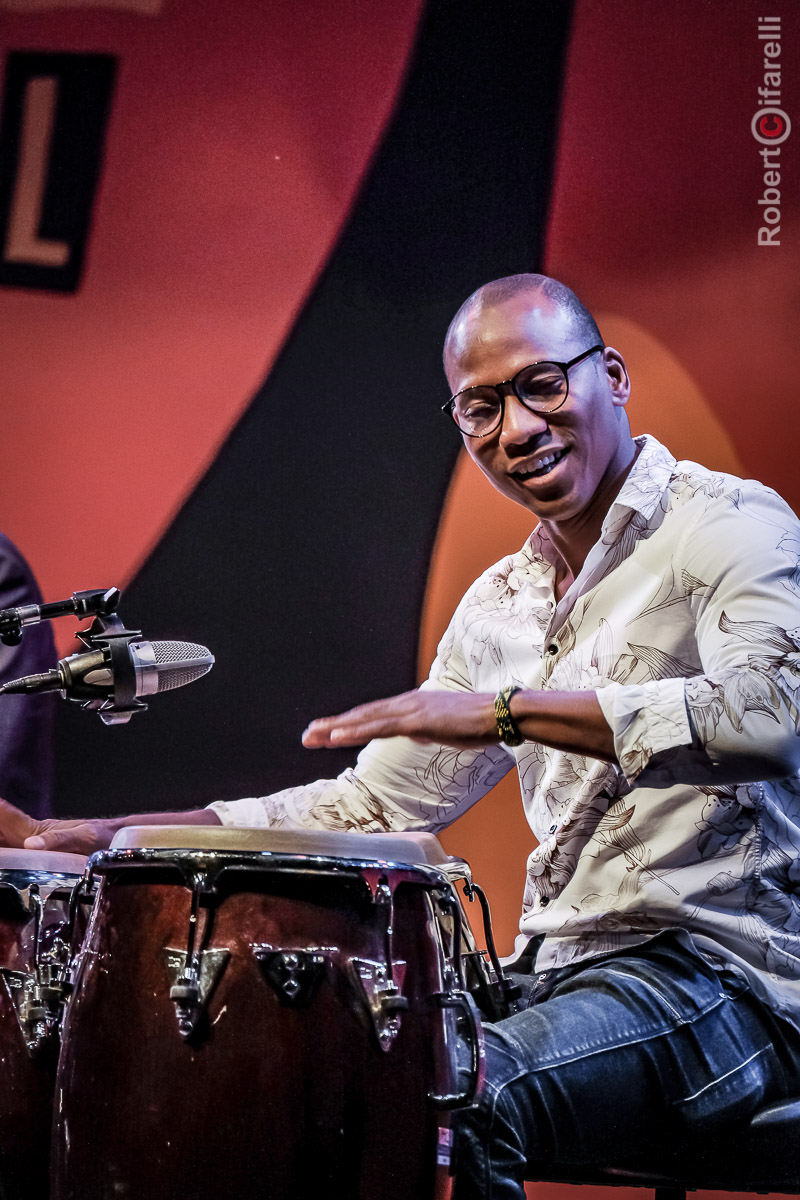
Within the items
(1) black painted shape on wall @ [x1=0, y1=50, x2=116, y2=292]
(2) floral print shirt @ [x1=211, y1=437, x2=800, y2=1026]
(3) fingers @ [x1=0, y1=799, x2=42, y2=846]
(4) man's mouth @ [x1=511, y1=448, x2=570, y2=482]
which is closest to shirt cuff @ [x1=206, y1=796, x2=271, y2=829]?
(3) fingers @ [x1=0, y1=799, x2=42, y2=846]

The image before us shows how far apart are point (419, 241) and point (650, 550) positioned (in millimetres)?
1286

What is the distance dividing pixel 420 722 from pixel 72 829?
0.89 metres

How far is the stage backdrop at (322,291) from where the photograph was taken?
2.75 meters

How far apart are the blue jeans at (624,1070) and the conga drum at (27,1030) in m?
0.66

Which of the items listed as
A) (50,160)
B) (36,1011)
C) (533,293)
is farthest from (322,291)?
(36,1011)

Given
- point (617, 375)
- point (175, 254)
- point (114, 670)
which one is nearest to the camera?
point (114, 670)

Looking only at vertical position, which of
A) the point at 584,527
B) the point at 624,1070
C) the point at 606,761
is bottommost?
the point at 624,1070

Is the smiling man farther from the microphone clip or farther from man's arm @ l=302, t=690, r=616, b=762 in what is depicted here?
the microphone clip

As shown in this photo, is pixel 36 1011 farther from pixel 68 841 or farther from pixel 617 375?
pixel 617 375

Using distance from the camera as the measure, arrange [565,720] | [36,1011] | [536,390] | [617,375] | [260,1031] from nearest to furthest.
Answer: [260,1031] < [565,720] < [36,1011] < [536,390] < [617,375]

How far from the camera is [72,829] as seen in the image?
7.02ft

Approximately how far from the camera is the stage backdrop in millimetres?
2746

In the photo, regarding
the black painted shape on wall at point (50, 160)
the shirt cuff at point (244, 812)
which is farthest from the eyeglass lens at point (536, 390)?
the black painted shape on wall at point (50, 160)

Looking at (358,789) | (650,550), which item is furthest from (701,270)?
(358,789)
